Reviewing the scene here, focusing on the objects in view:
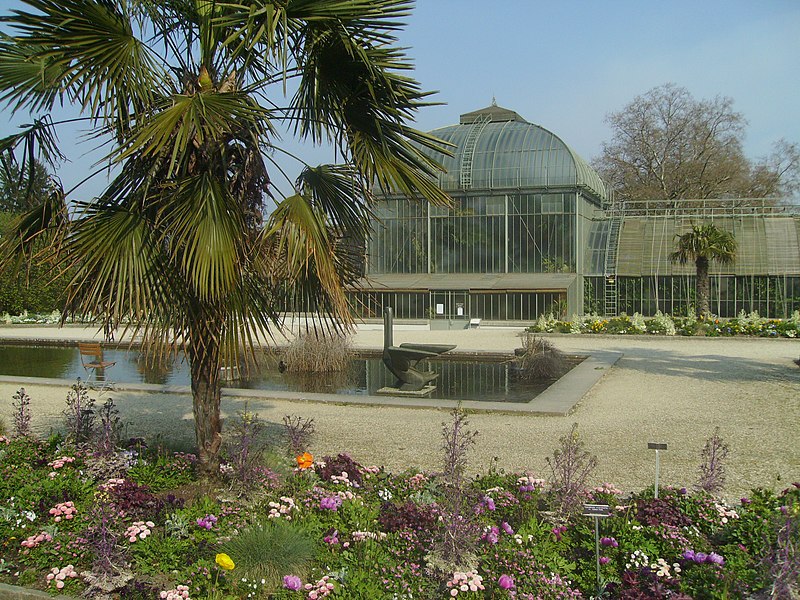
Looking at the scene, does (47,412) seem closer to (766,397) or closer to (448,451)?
(448,451)

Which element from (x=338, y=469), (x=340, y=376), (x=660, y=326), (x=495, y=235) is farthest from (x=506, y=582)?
(x=495, y=235)

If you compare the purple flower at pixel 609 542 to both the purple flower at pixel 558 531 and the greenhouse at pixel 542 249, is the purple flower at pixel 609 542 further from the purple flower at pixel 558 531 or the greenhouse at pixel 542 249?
the greenhouse at pixel 542 249

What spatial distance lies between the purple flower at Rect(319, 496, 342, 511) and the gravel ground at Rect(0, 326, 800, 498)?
1603 millimetres

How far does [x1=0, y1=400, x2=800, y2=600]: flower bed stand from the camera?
380 centimetres

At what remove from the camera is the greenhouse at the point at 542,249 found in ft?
107

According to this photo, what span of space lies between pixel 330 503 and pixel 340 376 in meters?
9.81

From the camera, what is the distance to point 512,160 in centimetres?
3519

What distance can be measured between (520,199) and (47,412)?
28.0 meters

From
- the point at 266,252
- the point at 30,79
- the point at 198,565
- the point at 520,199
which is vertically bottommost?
the point at 198,565

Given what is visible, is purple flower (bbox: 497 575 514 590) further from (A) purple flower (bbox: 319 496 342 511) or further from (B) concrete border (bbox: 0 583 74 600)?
(B) concrete border (bbox: 0 583 74 600)

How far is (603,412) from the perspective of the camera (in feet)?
31.9

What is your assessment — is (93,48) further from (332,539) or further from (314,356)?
(314,356)

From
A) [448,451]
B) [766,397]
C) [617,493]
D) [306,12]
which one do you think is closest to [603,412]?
[766,397]

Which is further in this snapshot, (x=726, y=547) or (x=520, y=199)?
(x=520, y=199)
